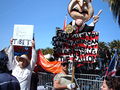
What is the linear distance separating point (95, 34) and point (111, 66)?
116 cm

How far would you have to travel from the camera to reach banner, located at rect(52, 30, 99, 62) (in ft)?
19.9

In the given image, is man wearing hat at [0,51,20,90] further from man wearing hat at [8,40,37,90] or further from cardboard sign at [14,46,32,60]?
cardboard sign at [14,46,32,60]

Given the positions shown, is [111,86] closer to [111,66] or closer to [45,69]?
[111,66]

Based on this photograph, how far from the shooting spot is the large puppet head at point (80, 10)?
8508mm

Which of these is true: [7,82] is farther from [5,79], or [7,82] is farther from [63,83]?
[63,83]

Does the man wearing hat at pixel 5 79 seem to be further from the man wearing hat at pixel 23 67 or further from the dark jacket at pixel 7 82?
the man wearing hat at pixel 23 67

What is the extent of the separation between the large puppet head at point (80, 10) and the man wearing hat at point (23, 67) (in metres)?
3.23

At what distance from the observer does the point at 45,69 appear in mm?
9359

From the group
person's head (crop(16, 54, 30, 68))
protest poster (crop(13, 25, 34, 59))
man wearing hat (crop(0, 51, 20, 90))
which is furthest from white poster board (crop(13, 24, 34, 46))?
man wearing hat (crop(0, 51, 20, 90))

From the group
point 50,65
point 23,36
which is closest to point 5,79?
point 23,36

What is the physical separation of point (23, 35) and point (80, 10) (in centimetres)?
322

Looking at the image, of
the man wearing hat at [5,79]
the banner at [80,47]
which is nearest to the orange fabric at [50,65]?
the banner at [80,47]

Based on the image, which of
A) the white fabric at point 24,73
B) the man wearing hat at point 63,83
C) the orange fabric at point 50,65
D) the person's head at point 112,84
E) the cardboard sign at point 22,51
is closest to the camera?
the person's head at point 112,84

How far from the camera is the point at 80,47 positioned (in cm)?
613
